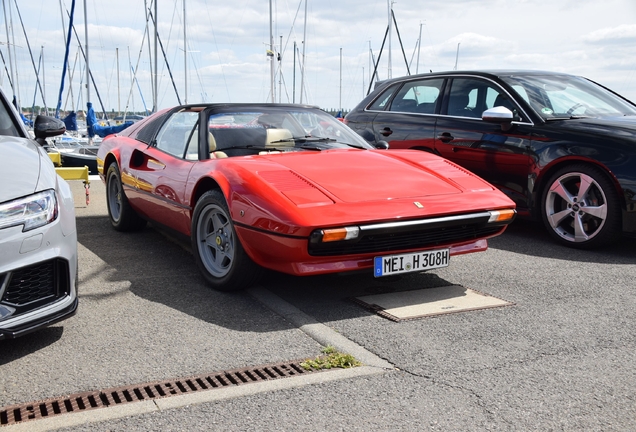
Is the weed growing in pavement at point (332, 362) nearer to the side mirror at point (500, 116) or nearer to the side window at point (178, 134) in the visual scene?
the side window at point (178, 134)

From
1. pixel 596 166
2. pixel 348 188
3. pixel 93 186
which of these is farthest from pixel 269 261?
pixel 93 186

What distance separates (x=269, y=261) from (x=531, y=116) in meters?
3.37

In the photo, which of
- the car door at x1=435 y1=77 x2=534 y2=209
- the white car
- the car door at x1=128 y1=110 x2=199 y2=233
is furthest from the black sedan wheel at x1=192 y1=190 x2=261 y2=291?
the car door at x1=435 y1=77 x2=534 y2=209

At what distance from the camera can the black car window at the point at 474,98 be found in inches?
264

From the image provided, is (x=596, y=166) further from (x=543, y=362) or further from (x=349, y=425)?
(x=349, y=425)

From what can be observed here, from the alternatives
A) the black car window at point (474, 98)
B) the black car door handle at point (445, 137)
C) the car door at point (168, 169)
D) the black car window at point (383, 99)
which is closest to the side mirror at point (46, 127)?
the car door at point (168, 169)

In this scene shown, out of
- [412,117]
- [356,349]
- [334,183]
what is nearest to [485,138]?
[412,117]

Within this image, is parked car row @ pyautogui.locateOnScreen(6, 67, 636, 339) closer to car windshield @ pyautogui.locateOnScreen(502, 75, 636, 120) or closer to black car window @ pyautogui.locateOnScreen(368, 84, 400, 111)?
car windshield @ pyautogui.locateOnScreen(502, 75, 636, 120)

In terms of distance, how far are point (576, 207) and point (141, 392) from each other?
4.25 metres

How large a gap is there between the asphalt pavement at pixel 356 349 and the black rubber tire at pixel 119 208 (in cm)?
116

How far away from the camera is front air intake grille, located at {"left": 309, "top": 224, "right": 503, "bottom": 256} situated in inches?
155

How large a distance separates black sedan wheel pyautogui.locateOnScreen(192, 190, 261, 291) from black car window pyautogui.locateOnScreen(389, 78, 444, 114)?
11.6 feet

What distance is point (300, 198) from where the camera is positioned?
398cm

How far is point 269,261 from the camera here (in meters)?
4.12
